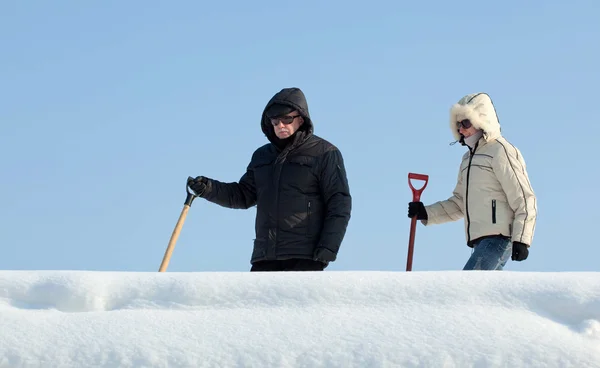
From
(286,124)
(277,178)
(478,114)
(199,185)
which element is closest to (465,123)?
(478,114)

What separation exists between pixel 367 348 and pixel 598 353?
757mm

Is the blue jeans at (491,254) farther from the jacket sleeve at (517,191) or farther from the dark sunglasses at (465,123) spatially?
the dark sunglasses at (465,123)

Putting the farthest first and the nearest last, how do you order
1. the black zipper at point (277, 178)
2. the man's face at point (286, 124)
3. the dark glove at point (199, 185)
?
1. the dark glove at point (199, 185)
2. the man's face at point (286, 124)
3. the black zipper at point (277, 178)

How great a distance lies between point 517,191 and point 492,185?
17 centimetres

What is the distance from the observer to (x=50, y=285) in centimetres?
364

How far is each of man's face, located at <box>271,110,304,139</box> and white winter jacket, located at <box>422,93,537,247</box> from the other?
1.02m

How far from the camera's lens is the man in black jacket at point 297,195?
5.63 m

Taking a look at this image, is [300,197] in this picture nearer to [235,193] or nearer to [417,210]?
[235,193]

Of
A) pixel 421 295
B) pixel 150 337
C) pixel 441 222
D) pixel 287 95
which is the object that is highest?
pixel 287 95

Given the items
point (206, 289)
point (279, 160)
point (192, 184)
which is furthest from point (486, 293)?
point (192, 184)

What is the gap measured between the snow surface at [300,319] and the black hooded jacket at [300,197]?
77.3 inches

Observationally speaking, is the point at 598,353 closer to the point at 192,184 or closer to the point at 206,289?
the point at 206,289

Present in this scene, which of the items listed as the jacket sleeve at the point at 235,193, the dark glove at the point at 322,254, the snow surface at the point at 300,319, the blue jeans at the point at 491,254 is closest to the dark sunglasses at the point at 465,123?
the blue jeans at the point at 491,254

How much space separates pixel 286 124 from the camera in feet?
19.2
